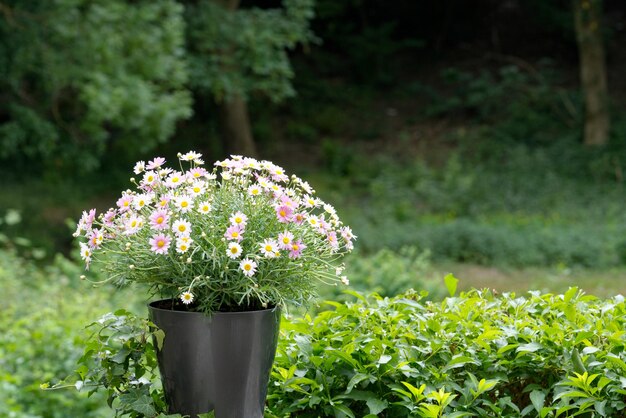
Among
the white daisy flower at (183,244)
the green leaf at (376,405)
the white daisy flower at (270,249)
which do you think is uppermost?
the white daisy flower at (183,244)

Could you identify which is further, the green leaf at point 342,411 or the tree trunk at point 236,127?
the tree trunk at point 236,127

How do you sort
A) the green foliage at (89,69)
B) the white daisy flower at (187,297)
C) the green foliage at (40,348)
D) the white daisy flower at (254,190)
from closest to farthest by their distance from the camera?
1. the white daisy flower at (187,297)
2. the white daisy flower at (254,190)
3. the green foliage at (40,348)
4. the green foliage at (89,69)

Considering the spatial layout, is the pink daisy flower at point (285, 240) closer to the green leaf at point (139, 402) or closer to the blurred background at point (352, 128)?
the green leaf at point (139, 402)

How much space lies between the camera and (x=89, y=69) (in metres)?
11.1

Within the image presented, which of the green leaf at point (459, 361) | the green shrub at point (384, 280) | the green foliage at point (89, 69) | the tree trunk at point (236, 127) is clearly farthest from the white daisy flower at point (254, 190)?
the tree trunk at point (236, 127)

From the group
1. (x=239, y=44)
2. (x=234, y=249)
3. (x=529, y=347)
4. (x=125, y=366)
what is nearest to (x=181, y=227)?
(x=234, y=249)

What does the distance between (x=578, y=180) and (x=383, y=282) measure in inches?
379

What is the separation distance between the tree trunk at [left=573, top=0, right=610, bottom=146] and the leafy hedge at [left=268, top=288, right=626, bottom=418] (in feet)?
50.0

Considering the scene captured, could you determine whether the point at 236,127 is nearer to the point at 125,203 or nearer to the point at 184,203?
the point at 125,203

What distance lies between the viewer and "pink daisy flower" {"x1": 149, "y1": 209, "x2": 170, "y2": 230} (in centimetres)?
231

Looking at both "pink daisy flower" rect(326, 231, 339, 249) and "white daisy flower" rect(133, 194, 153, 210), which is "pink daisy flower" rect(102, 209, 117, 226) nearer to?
"white daisy flower" rect(133, 194, 153, 210)

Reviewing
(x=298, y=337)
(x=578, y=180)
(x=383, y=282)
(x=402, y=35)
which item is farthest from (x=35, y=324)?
(x=402, y=35)

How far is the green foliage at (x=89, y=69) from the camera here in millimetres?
11047

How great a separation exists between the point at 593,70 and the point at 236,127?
7385 mm
